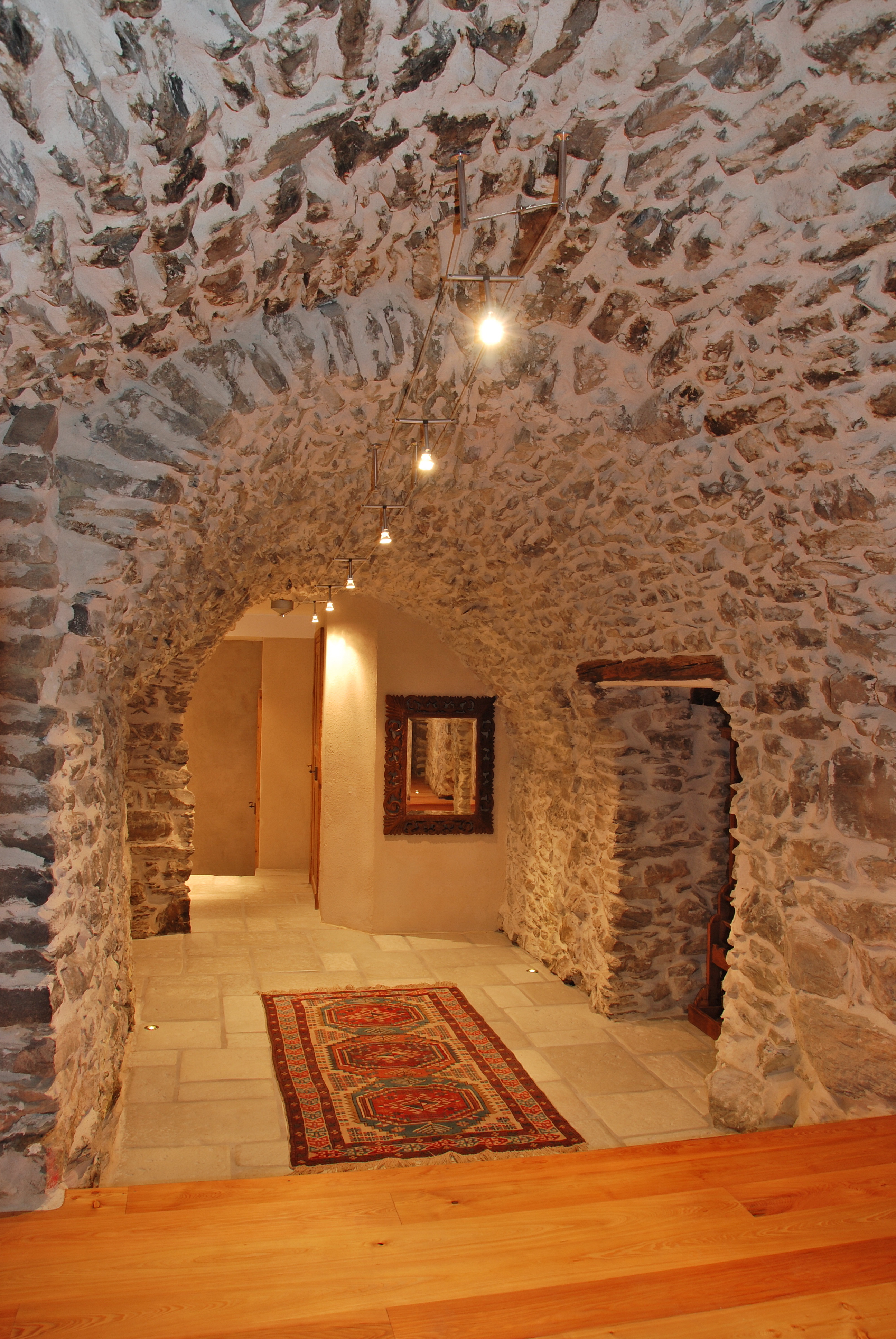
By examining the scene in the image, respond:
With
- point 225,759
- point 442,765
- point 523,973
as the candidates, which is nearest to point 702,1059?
point 523,973

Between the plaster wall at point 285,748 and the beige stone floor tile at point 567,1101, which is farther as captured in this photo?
the plaster wall at point 285,748

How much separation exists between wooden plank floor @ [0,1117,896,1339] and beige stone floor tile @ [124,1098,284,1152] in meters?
1.27

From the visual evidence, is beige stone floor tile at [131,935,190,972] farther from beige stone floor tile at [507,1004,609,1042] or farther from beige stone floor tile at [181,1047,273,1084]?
beige stone floor tile at [507,1004,609,1042]

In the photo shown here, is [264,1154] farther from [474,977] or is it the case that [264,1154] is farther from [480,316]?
[480,316]

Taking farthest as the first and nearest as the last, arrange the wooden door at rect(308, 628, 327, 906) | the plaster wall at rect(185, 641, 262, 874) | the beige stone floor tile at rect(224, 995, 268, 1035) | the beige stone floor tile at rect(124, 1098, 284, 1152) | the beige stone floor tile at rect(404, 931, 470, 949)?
the plaster wall at rect(185, 641, 262, 874)
the wooden door at rect(308, 628, 327, 906)
the beige stone floor tile at rect(404, 931, 470, 949)
the beige stone floor tile at rect(224, 995, 268, 1035)
the beige stone floor tile at rect(124, 1098, 284, 1152)


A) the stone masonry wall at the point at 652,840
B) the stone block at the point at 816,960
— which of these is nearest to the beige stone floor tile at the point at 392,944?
the stone masonry wall at the point at 652,840

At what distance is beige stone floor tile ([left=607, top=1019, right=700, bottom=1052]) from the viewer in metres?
4.63

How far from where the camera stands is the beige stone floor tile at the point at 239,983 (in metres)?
5.27

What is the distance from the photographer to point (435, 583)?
17.8 feet

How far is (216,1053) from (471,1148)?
1488 millimetres

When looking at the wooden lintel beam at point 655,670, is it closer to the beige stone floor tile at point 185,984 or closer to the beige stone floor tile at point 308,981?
the beige stone floor tile at point 308,981

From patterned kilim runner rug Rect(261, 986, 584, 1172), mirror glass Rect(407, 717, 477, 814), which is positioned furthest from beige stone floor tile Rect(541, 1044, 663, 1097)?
mirror glass Rect(407, 717, 477, 814)

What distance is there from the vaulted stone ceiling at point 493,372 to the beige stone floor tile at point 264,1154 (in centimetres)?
58

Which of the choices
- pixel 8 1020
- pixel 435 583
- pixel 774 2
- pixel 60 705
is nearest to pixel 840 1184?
pixel 8 1020
